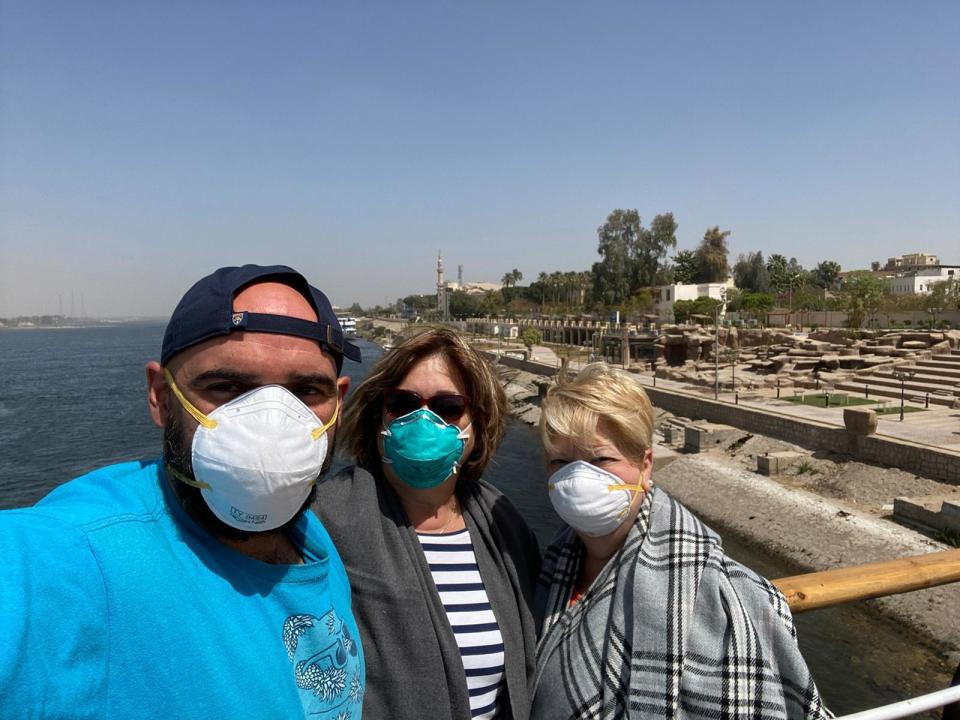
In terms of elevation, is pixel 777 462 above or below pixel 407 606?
below

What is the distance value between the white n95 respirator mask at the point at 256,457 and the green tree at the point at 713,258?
77234 millimetres

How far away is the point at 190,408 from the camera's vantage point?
1.27 meters

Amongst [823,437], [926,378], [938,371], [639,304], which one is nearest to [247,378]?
[823,437]

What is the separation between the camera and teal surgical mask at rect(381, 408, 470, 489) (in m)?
2.04

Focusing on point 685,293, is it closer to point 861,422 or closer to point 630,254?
point 630,254

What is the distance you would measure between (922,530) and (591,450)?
13.4 meters

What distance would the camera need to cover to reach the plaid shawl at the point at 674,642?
160cm

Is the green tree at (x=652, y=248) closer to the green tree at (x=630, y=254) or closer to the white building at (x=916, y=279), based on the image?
the green tree at (x=630, y=254)

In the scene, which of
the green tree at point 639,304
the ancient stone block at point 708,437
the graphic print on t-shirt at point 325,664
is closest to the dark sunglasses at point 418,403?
the graphic print on t-shirt at point 325,664

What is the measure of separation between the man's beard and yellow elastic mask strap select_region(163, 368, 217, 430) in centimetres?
3

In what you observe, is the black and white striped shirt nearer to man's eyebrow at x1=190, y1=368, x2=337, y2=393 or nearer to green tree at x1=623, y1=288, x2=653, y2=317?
man's eyebrow at x1=190, y1=368, x2=337, y2=393

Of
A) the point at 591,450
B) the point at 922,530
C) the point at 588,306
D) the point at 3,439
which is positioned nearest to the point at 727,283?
the point at 588,306

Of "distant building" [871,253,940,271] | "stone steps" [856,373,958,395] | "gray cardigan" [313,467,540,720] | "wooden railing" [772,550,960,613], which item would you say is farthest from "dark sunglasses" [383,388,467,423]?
"distant building" [871,253,940,271]

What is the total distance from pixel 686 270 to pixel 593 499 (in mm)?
76980
